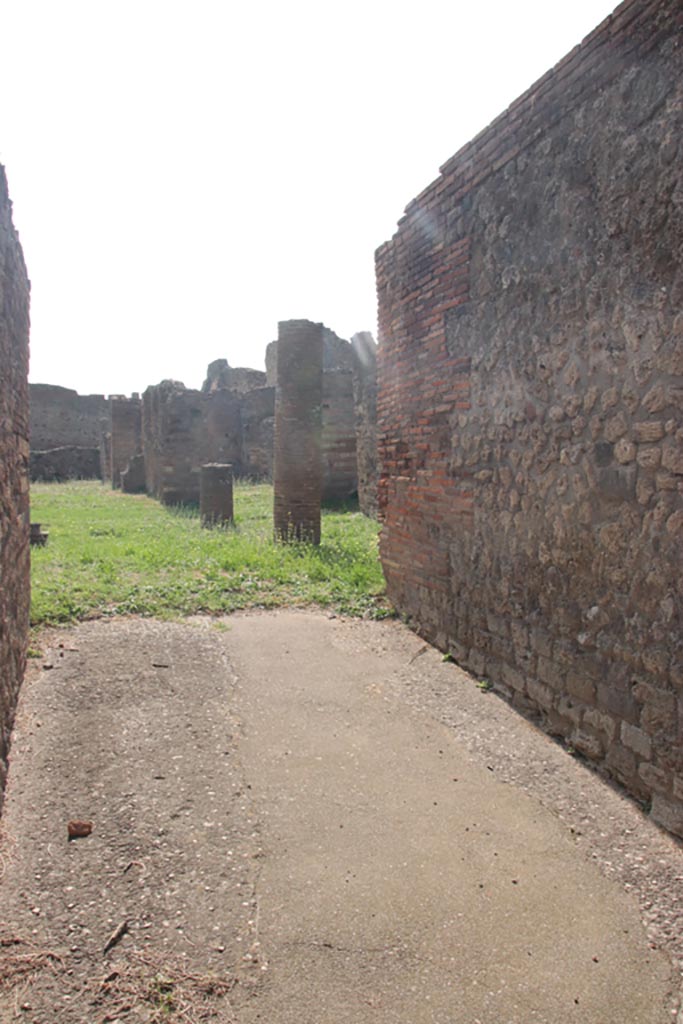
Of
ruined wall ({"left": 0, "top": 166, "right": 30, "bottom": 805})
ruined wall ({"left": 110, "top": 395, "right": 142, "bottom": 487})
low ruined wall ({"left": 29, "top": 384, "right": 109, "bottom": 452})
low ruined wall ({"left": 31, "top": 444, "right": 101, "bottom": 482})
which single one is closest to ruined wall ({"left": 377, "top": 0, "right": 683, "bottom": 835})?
ruined wall ({"left": 0, "top": 166, "right": 30, "bottom": 805})

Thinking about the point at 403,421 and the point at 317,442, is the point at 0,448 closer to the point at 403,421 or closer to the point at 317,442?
the point at 403,421

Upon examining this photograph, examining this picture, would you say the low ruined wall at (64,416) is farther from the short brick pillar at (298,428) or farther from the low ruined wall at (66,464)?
the short brick pillar at (298,428)

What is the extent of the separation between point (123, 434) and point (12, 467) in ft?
66.7

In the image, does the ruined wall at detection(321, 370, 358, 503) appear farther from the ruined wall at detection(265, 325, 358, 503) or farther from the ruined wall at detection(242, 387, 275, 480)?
the ruined wall at detection(242, 387, 275, 480)

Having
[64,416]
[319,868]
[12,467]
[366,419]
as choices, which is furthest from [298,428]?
[64,416]

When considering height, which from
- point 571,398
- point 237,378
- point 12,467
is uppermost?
point 237,378

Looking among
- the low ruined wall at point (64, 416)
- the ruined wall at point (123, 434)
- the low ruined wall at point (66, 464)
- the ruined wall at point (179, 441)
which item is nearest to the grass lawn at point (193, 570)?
the ruined wall at point (179, 441)

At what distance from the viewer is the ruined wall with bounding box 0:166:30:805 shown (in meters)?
3.53

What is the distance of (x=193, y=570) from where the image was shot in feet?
25.8

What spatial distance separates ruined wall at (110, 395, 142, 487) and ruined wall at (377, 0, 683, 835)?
778 inches

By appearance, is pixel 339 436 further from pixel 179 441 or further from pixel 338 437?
pixel 179 441

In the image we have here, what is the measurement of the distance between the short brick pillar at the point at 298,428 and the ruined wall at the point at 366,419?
2.69m

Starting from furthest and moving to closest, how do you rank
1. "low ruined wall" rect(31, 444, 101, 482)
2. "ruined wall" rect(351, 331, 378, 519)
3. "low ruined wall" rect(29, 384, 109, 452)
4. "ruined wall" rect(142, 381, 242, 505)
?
"low ruined wall" rect(29, 384, 109, 452)
"low ruined wall" rect(31, 444, 101, 482)
"ruined wall" rect(142, 381, 242, 505)
"ruined wall" rect(351, 331, 378, 519)

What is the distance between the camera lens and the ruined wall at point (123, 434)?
23344mm
